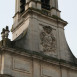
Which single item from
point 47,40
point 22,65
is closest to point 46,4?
point 47,40

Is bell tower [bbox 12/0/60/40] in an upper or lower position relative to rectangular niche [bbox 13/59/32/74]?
upper

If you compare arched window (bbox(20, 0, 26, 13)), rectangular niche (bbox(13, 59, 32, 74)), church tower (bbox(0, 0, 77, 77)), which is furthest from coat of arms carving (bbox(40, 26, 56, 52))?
arched window (bbox(20, 0, 26, 13))

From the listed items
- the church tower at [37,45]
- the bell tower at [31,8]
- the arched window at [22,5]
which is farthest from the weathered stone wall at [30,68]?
the arched window at [22,5]

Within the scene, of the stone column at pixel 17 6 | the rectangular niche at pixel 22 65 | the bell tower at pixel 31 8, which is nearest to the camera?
the rectangular niche at pixel 22 65

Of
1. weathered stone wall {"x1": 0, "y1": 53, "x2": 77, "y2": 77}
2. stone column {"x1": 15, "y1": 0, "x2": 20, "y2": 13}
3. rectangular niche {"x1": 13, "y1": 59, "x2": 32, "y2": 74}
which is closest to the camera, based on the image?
weathered stone wall {"x1": 0, "y1": 53, "x2": 77, "y2": 77}

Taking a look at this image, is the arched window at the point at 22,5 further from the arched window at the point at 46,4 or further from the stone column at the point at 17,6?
the arched window at the point at 46,4

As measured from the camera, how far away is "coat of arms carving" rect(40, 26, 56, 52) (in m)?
25.2

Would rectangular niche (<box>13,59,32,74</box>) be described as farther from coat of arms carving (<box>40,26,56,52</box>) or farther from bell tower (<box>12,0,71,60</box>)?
coat of arms carving (<box>40,26,56,52</box>)

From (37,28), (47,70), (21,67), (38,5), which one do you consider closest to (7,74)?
(21,67)

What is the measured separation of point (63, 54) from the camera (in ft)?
84.8

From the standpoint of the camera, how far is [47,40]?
25.5 m

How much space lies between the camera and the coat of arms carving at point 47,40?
82.6 ft

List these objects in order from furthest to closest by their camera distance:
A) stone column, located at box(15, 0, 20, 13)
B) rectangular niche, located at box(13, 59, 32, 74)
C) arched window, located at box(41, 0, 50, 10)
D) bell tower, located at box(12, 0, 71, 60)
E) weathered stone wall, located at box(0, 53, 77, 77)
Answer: stone column, located at box(15, 0, 20, 13)
arched window, located at box(41, 0, 50, 10)
bell tower, located at box(12, 0, 71, 60)
rectangular niche, located at box(13, 59, 32, 74)
weathered stone wall, located at box(0, 53, 77, 77)

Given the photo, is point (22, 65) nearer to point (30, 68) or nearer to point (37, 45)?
point (30, 68)
